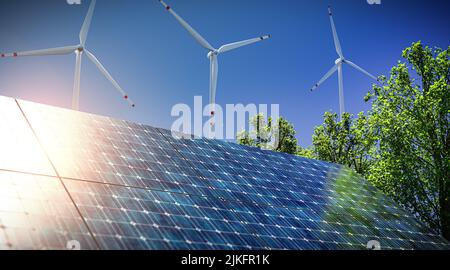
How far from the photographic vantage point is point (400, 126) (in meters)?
58.9

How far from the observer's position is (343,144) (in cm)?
7738

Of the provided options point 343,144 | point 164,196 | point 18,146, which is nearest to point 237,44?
point 343,144

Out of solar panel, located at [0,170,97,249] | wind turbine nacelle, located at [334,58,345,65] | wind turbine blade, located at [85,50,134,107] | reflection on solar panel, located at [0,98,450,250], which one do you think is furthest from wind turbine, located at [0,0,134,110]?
wind turbine nacelle, located at [334,58,345,65]

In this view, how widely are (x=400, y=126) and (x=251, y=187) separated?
36835 millimetres

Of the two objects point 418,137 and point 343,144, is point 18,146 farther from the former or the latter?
point 343,144

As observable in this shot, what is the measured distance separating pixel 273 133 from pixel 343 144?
15.8 meters

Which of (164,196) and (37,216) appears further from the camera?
(164,196)

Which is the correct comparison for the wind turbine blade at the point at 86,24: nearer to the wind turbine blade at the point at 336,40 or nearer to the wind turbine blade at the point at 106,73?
the wind turbine blade at the point at 106,73

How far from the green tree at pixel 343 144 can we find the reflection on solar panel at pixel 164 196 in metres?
40.7

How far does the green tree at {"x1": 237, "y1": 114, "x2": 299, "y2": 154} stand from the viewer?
8862cm

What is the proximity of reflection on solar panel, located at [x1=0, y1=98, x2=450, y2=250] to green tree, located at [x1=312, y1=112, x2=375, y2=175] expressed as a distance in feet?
133
